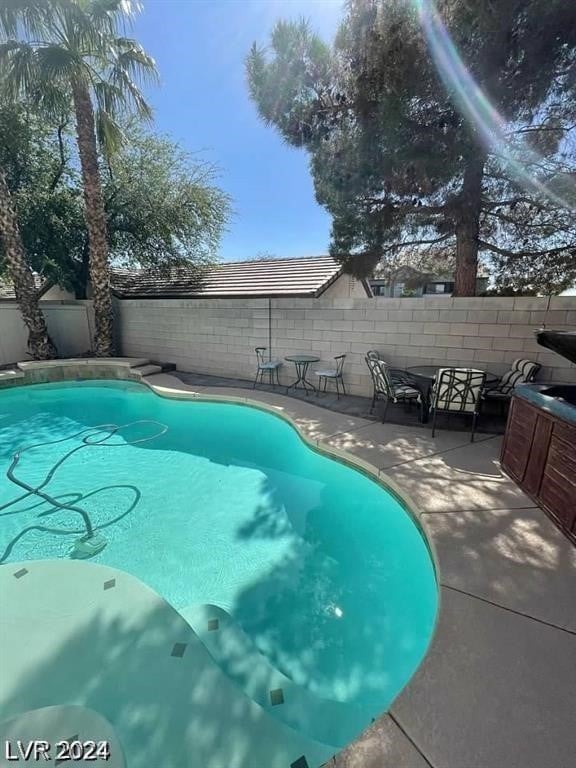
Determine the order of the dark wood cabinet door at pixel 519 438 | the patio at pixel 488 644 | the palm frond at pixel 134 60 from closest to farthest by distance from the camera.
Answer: the patio at pixel 488 644 → the dark wood cabinet door at pixel 519 438 → the palm frond at pixel 134 60

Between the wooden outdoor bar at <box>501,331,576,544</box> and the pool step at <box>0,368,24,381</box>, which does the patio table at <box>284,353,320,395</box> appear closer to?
the wooden outdoor bar at <box>501,331,576,544</box>

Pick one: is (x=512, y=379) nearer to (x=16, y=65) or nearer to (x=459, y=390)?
(x=459, y=390)

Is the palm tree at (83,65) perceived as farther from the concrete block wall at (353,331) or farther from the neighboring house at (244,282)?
the concrete block wall at (353,331)

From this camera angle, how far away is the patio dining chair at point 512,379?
15.0 ft

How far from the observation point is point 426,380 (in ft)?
15.4

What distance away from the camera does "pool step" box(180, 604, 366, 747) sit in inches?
70.1

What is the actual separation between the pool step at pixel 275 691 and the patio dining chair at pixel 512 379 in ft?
13.3

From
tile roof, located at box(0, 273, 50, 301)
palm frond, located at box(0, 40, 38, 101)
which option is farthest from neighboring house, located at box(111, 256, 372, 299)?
palm frond, located at box(0, 40, 38, 101)

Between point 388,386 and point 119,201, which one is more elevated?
point 119,201

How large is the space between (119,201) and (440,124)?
9.69 meters

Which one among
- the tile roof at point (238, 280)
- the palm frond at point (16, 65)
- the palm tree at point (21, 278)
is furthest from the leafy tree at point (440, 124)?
the palm tree at point (21, 278)

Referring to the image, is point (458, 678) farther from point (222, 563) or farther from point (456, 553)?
point (222, 563)

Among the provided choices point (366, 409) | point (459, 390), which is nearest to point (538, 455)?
point (459, 390)

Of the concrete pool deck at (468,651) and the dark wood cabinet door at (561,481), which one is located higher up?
the dark wood cabinet door at (561,481)
